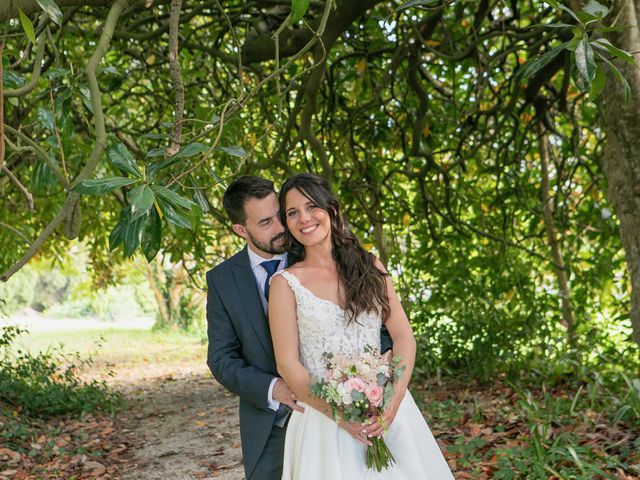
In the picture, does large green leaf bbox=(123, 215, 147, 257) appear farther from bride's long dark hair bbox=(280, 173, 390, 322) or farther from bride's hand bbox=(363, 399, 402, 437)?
bride's hand bbox=(363, 399, 402, 437)

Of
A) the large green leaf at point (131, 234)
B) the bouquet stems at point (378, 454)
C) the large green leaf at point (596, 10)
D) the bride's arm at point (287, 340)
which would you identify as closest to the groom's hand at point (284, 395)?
the bride's arm at point (287, 340)

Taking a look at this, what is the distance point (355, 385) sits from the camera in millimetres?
2291

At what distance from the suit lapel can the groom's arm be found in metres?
0.08

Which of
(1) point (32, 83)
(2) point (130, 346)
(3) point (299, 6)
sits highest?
(3) point (299, 6)

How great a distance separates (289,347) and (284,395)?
178 mm

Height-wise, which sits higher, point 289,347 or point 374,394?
point 289,347

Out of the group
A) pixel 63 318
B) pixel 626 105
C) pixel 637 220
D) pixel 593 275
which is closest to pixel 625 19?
pixel 626 105

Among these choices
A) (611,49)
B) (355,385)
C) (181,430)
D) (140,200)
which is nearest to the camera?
(140,200)

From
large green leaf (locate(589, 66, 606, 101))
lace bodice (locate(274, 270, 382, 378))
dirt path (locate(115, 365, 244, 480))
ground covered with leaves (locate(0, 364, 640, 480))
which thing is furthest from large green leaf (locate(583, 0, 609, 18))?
dirt path (locate(115, 365, 244, 480))

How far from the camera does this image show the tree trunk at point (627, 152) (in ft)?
12.0

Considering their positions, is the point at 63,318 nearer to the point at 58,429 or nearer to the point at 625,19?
the point at 58,429

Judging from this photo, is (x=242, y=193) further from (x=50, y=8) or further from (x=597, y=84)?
(x=597, y=84)

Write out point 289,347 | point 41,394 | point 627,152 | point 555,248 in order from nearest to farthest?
point 289,347 < point 627,152 < point 555,248 < point 41,394

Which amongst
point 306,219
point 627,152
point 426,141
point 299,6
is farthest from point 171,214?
point 426,141
